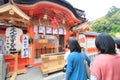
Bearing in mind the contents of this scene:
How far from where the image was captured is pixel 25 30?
10258 mm

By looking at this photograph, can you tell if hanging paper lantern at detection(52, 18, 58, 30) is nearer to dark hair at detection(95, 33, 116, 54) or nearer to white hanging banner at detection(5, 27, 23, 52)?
white hanging banner at detection(5, 27, 23, 52)

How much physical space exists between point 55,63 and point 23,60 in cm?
175

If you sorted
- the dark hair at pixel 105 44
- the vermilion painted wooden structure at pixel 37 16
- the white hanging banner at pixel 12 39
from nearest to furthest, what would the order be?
the dark hair at pixel 105 44 < the white hanging banner at pixel 12 39 < the vermilion painted wooden structure at pixel 37 16

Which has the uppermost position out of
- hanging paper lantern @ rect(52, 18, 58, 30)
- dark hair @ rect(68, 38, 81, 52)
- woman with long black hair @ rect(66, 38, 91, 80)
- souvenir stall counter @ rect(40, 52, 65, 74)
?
hanging paper lantern @ rect(52, 18, 58, 30)

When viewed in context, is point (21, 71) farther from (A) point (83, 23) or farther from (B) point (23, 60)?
(A) point (83, 23)

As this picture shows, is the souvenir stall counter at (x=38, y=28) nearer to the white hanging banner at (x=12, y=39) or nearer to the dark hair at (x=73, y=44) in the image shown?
the white hanging banner at (x=12, y=39)

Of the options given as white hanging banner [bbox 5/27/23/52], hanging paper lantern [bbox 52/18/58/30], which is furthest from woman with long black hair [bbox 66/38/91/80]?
hanging paper lantern [bbox 52/18/58/30]

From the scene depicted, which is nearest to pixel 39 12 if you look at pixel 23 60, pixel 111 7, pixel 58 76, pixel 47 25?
pixel 47 25

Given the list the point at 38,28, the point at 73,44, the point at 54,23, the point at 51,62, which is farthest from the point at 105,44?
the point at 54,23

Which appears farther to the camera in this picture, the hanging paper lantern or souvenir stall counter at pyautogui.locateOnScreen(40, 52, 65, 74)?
the hanging paper lantern

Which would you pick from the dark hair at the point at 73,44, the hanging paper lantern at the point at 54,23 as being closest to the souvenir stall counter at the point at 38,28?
the hanging paper lantern at the point at 54,23

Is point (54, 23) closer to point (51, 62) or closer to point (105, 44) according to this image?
point (51, 62)

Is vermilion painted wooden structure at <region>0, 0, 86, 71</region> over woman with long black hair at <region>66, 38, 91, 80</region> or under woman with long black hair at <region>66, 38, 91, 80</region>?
over

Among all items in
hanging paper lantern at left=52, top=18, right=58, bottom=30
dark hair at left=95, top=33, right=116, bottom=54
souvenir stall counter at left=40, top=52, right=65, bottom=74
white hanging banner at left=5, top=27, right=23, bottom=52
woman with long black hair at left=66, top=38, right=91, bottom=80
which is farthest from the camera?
hanging paper lantern at left=52, top=18, right=58, bottom=30
